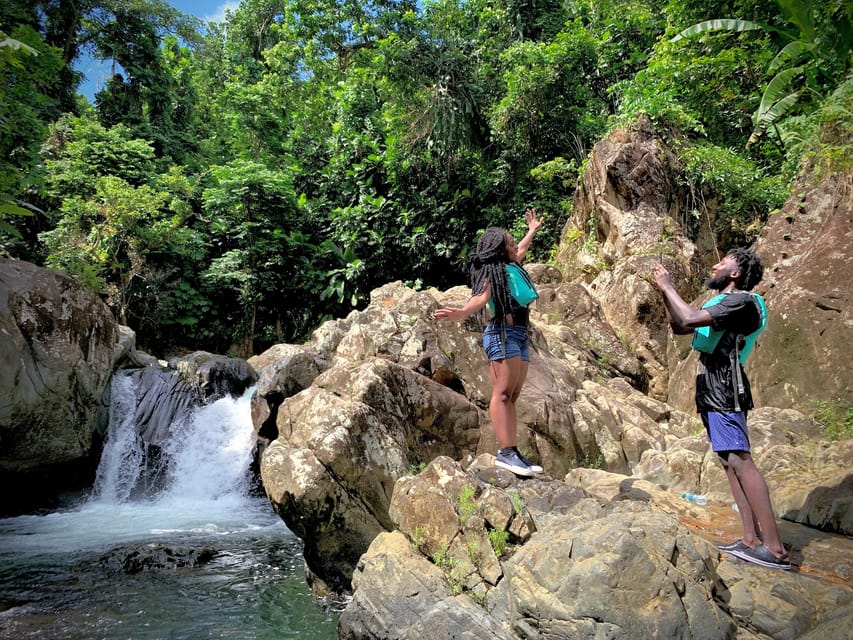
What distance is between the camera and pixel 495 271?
4.57 meters


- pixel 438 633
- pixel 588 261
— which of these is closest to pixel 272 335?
pixel 588 261

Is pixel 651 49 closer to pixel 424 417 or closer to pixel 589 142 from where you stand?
pixel 589 142

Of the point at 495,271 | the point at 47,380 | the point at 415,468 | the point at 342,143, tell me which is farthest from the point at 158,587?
the point at 342,143

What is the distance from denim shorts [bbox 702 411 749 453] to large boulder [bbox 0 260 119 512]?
9.82 meters

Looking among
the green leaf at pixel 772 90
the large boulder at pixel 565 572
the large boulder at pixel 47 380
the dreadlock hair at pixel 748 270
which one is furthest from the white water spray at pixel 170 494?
the green leaf at pixel 772 90

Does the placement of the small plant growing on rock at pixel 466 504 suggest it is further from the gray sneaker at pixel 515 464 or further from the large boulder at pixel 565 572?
the gray sneaker at pixel 515 464

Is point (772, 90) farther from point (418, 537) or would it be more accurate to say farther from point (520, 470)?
point (418, 537)

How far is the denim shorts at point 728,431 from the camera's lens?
12.0 feet

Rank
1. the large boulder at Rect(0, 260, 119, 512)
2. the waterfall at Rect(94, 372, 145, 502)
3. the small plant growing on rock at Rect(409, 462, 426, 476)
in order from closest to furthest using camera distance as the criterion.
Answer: the small plant growing on rock at Rect(409, 462, 426, 476)
the large boulder at Rect(0, 260, 119, 512)
the waterfall at Rect(94, 372, 145, 502)

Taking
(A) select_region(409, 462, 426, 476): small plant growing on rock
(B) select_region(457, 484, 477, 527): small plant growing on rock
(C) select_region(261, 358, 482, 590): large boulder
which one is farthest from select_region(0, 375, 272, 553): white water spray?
(B) select_region(457, 484, 477, 527): small plant growing on rock

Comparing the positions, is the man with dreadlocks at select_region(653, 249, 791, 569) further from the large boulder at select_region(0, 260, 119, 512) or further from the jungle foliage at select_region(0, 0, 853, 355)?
the large boulder at select_region(0, 260, 119, 512)

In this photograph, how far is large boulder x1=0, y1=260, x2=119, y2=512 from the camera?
364 inches

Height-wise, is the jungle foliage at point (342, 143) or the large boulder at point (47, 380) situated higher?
the jungle foliage at point (342, 143)

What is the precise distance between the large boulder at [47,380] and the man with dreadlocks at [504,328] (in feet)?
26.9
